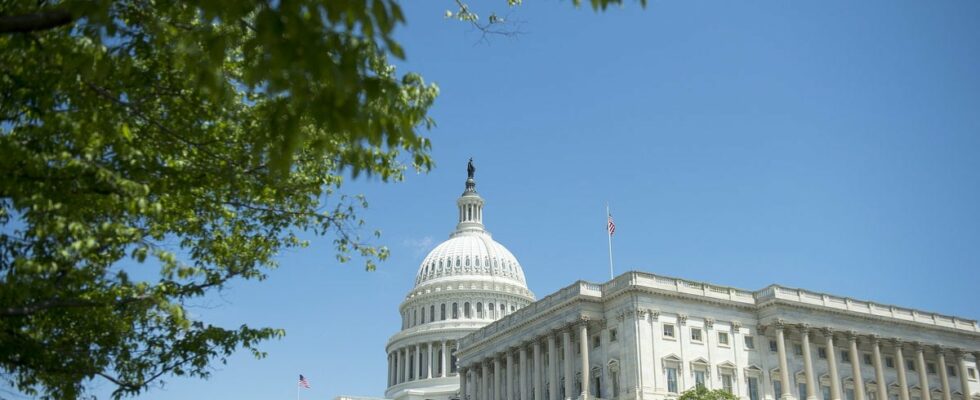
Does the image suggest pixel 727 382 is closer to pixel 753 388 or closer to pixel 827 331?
pixel 753 388

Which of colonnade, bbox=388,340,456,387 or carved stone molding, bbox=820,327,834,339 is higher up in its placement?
colonnade, bbox=388,340,456,387

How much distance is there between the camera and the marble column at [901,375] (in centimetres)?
8081

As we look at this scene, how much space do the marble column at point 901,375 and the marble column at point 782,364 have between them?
11.9 metres

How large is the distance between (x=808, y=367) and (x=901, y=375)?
11.2 m

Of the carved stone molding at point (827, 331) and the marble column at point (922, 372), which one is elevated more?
the carved stone molding at point (827, 331)

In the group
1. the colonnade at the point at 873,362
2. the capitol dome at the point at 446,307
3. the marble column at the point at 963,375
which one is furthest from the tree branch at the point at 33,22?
the capitol dome at the point at 446,307

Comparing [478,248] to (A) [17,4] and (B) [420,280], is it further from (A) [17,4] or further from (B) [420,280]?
(A) [17,4]

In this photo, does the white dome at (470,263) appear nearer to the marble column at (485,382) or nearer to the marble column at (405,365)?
the marble column at (405,365)

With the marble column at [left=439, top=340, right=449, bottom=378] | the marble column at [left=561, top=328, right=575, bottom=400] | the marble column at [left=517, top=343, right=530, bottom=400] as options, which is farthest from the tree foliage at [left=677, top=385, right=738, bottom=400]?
the marble column at [left=439, top=340, right=449, bottom=378]

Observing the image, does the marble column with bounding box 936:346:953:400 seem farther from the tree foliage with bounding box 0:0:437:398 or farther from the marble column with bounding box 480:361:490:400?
the tree foliage with bounding box 0:0:437:398

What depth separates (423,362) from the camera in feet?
428

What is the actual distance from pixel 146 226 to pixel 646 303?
55.5 meters

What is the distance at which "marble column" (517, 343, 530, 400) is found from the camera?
8212cm

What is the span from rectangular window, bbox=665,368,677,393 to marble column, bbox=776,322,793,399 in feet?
30.9
